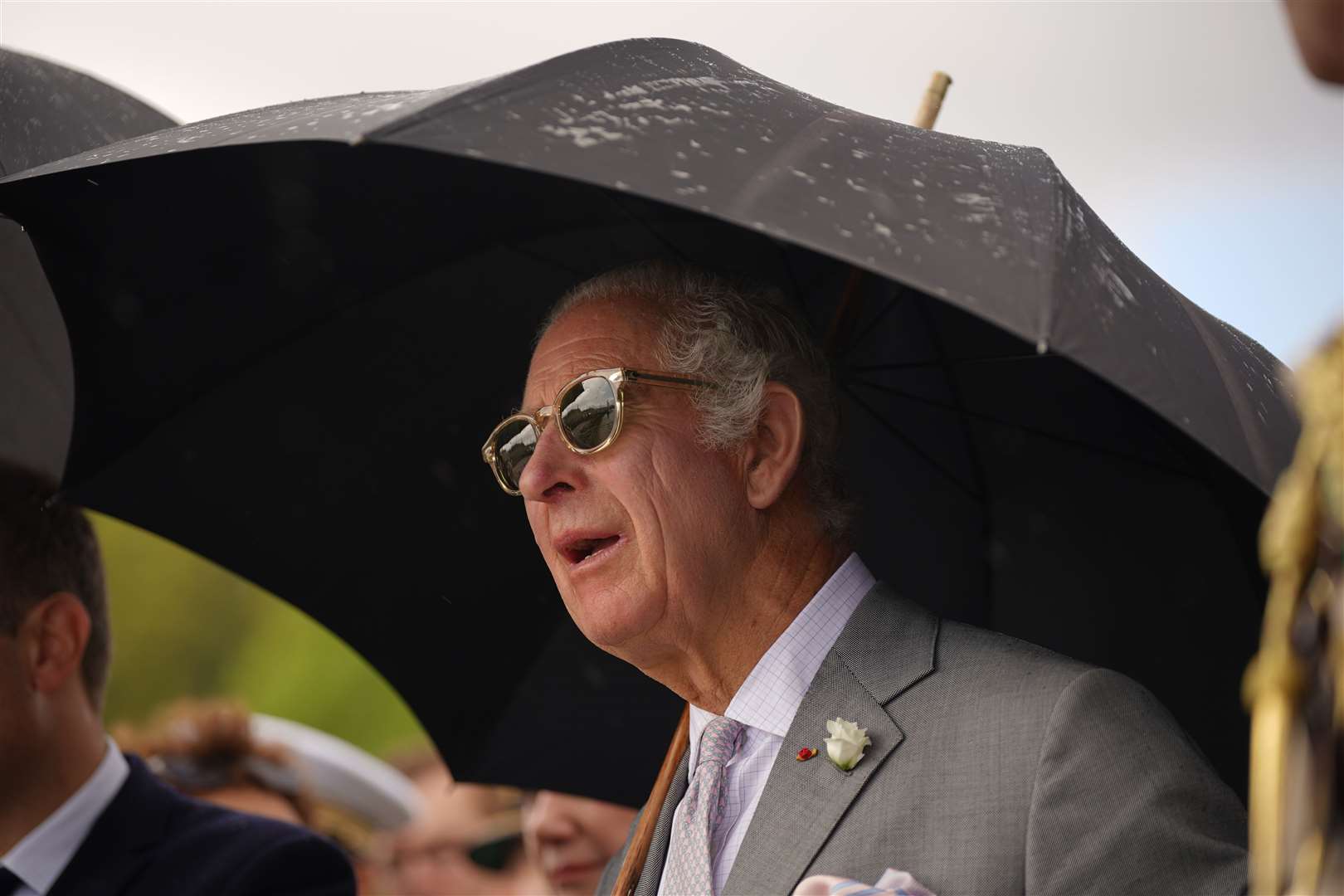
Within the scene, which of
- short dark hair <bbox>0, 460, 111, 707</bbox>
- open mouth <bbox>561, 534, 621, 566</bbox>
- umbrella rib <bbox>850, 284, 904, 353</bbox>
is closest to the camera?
open mouth <bbox>561, 534, 621, 566</bbox>

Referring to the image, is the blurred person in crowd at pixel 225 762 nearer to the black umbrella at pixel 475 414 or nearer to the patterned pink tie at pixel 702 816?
the black umbrella at pixel 475 414

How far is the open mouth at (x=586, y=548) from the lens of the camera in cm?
303

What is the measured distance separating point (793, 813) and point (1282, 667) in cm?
158

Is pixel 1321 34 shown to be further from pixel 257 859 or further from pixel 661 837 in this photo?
pixel 257 859

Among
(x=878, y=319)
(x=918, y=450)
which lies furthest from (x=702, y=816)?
(x=878, y=319)

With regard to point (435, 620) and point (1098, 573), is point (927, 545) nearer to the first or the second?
point (1098, 573)

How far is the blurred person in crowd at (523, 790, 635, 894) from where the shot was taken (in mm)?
4723

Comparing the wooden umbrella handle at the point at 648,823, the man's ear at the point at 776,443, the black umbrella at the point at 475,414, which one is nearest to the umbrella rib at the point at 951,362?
the black umbrella at the point at 475,414

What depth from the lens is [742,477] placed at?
3.16 meters

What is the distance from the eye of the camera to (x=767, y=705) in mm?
2916

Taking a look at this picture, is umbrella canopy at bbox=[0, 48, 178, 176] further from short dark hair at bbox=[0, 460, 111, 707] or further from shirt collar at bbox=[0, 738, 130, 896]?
shirt collar at bbox=[0, 738, 130, 896]

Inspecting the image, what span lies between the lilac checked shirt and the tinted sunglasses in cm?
54

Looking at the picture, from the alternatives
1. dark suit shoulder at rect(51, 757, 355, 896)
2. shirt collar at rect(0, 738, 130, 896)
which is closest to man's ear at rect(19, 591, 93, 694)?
shirt collar at rect(0, 738, 130, 896)

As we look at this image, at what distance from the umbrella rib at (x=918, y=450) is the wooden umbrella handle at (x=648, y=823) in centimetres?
83
